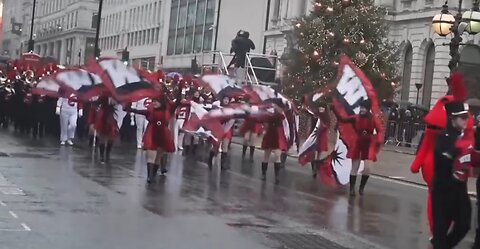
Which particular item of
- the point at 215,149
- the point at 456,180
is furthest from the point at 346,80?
the point at 456,180

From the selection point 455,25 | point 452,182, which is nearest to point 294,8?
point 455,25

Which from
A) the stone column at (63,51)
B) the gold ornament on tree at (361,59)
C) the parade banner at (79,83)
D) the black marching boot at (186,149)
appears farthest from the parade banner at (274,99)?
the stone column at (63,51)

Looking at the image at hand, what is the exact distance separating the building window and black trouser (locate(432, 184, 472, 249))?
212 ft

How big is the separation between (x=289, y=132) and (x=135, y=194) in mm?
5818

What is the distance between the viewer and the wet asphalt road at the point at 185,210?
9.62 m

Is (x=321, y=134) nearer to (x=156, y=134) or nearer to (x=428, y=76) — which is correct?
(x=156, y=134)

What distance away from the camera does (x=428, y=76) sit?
48.5 meters

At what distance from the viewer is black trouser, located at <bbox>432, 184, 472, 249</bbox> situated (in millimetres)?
8938

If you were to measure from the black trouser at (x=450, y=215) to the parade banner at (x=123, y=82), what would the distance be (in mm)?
8066

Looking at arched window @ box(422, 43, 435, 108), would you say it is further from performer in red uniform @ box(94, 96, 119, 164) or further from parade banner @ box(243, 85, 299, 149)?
performer in red uniform @ box(94, 96, 119, 164)

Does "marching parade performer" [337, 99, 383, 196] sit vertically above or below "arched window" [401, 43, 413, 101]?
below

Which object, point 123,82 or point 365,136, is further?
point 123,82

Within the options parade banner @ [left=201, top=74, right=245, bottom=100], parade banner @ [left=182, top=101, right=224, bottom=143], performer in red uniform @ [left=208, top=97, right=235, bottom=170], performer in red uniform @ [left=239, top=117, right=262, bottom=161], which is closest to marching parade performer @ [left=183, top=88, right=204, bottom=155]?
parade banner @ [left=182, top=101, right=224, bottom=143]

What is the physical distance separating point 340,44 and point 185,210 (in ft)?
78.7
